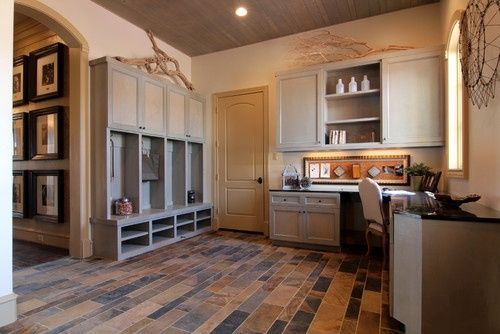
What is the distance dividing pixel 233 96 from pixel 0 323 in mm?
4068

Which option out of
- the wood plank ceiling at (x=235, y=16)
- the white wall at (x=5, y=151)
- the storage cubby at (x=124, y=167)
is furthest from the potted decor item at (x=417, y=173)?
the white wall at (x=5, y=151)

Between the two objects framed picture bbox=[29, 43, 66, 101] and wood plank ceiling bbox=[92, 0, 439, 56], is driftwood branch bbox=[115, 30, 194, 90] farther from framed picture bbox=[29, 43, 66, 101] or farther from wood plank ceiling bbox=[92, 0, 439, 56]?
framed picture bbox=[29, 43, 66, 101]

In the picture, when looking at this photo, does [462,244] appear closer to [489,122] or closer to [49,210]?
[489,122]

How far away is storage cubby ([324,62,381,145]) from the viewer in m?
3.86

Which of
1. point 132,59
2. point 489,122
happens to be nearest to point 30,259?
point 132,59

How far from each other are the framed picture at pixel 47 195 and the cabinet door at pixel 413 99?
438cm

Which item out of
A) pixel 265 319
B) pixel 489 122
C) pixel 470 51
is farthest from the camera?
pixel 470 51

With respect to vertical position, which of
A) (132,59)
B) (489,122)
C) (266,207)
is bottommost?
(266,207)

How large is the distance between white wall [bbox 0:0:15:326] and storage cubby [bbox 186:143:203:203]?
3.09 meters

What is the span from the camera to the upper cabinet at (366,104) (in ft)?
11.0

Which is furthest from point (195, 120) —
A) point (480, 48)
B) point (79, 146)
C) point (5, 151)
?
point (480, 48)

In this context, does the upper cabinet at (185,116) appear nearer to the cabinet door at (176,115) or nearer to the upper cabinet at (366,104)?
the cabinet door at (176,115)

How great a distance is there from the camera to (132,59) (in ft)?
13.1

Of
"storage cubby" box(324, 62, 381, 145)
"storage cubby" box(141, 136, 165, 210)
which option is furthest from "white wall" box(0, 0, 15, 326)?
"storage cubby" box(324, 62, 381, 145)
